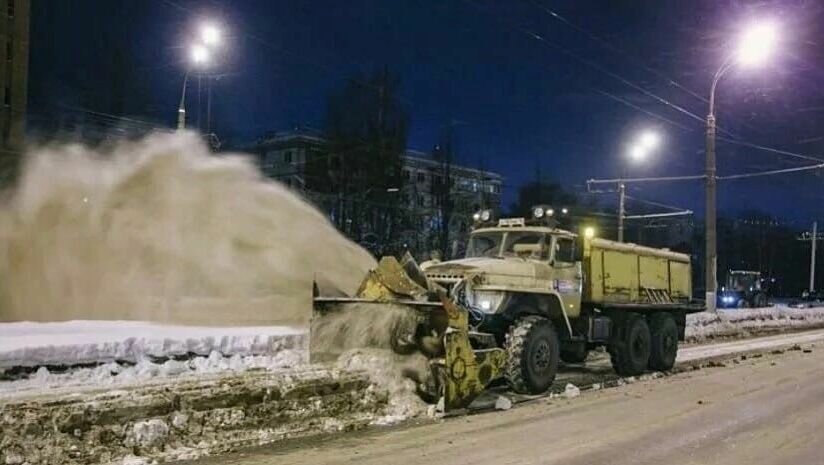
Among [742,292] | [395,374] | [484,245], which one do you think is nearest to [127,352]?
[395,374]

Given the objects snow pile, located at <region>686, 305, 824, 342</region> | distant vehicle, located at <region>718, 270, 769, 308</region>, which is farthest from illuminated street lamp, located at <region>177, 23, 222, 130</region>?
distant vehicle, located at <region>718, 270, 769, 308</region>

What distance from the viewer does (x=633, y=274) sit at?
52.3 feet

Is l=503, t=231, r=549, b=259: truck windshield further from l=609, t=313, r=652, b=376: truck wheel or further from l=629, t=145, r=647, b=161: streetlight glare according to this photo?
l=629, t=145, r=647, b=161: streetlight glare

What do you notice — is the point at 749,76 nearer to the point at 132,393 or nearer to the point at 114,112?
the point at 132,393

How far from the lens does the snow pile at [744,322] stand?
2786 centimetres

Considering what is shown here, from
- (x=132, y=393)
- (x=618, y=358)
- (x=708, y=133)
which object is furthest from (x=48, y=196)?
(x=708, y=133)

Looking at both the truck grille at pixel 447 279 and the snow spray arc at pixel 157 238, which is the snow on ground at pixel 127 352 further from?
the truck grille at pixel 447 279

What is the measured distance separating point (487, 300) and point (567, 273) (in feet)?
6.81

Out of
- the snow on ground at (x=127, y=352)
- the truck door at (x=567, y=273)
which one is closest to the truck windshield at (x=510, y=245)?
the truck door at (x=567, y=273)

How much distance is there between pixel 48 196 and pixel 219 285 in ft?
11.7

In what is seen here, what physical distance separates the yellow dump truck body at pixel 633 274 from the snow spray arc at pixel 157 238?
3994 millimetres

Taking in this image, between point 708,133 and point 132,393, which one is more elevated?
point 708,133

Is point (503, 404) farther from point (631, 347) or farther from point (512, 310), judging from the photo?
point (631, 347)

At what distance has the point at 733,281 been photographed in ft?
192
